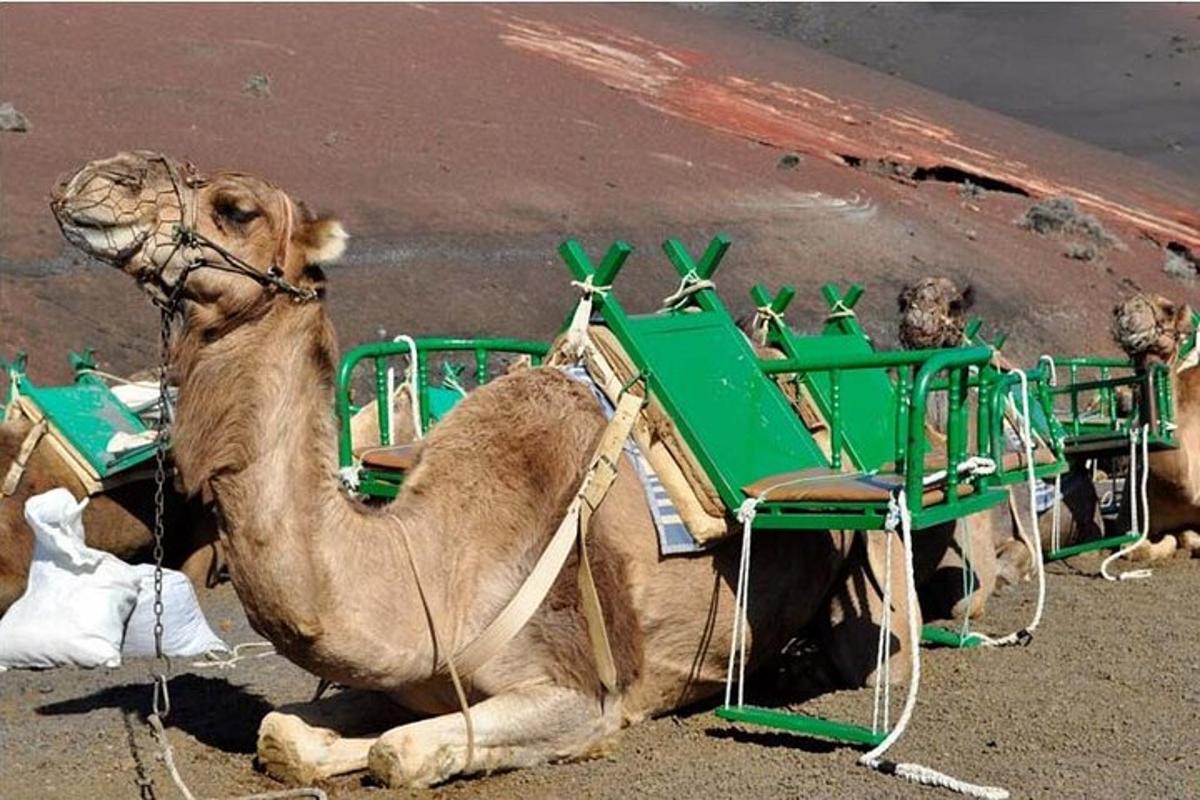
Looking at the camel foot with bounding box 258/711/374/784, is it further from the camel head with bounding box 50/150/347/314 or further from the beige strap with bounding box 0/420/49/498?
the beige strap with bounding box 0/420/49/498

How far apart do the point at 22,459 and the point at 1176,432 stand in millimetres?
6062

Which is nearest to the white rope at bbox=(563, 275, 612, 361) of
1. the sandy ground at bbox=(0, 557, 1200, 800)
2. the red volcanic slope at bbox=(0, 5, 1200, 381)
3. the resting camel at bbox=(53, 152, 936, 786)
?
the resting camel at bbox=(53, 152, 936, 786)

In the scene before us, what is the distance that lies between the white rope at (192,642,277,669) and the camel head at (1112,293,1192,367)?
5074 mm

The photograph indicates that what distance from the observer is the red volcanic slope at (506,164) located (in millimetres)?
21062

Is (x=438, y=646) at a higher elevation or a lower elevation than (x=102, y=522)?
higher

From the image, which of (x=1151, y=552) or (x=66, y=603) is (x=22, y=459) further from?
(x=1151, y=552)

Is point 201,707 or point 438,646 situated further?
point 201,707

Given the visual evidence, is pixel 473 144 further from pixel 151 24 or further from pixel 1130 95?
pixel 1130 95

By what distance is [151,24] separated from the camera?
107 feet

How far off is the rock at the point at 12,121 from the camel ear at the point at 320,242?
19.9m

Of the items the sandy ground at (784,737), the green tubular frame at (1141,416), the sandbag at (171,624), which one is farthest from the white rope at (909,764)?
the green tubular frame at (1141,416)

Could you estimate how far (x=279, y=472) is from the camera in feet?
14.5

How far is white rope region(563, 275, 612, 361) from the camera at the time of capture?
18.7 feet

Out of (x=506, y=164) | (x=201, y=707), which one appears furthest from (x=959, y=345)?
(x=506, y=164)
